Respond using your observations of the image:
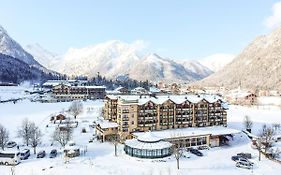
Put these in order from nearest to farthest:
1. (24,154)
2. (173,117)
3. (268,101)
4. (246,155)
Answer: (24,154) < (246,155) < (173,117) < (268,101)

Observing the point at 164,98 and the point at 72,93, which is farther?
the point at 72,93

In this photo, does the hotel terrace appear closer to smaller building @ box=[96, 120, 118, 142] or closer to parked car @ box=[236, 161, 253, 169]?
smaller building @ box=[96, 120, 118, 142]

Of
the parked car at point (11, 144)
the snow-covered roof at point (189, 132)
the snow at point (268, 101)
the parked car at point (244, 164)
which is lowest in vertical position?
the parked car at point (244, 164)

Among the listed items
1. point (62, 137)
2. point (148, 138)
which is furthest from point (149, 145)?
point (62, 137)

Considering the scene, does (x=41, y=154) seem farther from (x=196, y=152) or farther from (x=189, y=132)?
(x=189, y=132)

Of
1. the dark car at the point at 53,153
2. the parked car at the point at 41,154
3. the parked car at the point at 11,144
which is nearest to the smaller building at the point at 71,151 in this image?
the dark car at the point at 53,153

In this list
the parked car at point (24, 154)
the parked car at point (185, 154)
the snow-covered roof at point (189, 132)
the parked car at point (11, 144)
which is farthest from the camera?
the snow-covered roof at point (189, 132)

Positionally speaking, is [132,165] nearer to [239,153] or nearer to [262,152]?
[239,153]

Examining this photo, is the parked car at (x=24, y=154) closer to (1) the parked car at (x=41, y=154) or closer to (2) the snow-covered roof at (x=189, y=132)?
(1) the parked car at (x=41, y=154)

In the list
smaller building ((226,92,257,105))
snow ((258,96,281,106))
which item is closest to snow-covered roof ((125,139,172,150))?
smaller building ((226,92,257,105))
